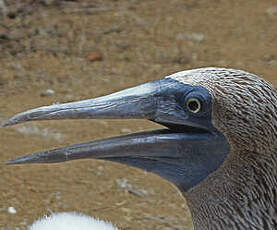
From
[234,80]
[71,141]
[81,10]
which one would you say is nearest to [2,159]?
[71,141]

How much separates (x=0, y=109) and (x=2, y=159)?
829 mm

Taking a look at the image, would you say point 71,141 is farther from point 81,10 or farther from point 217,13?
point 217,13

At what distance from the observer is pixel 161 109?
2465 mm

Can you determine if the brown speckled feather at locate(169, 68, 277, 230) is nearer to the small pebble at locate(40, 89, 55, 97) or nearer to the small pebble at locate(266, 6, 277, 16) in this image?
the small pebble at locate(40, 89, 55, 97)

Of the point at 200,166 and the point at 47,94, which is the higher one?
the point at 200,166

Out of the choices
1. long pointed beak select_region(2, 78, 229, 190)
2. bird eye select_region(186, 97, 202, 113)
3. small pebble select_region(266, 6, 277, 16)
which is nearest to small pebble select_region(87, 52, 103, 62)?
small pebble select_region(266, 6, 277, 16)

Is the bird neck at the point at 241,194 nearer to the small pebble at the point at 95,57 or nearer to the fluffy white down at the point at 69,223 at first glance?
the fluffy white down at the point at 69,223

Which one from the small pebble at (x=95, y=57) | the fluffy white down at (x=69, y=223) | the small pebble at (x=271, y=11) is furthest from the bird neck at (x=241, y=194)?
the small pebble at (x=271, y=11)

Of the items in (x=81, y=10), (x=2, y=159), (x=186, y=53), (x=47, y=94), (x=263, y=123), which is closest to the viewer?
(x=263, y=123)

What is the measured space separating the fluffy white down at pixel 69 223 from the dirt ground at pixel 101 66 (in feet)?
2.21

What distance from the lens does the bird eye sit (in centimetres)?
243

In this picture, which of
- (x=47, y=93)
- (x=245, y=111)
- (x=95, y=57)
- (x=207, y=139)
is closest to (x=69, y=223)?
(x=207, y=139)

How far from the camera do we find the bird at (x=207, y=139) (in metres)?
2.39

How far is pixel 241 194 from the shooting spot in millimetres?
2479
